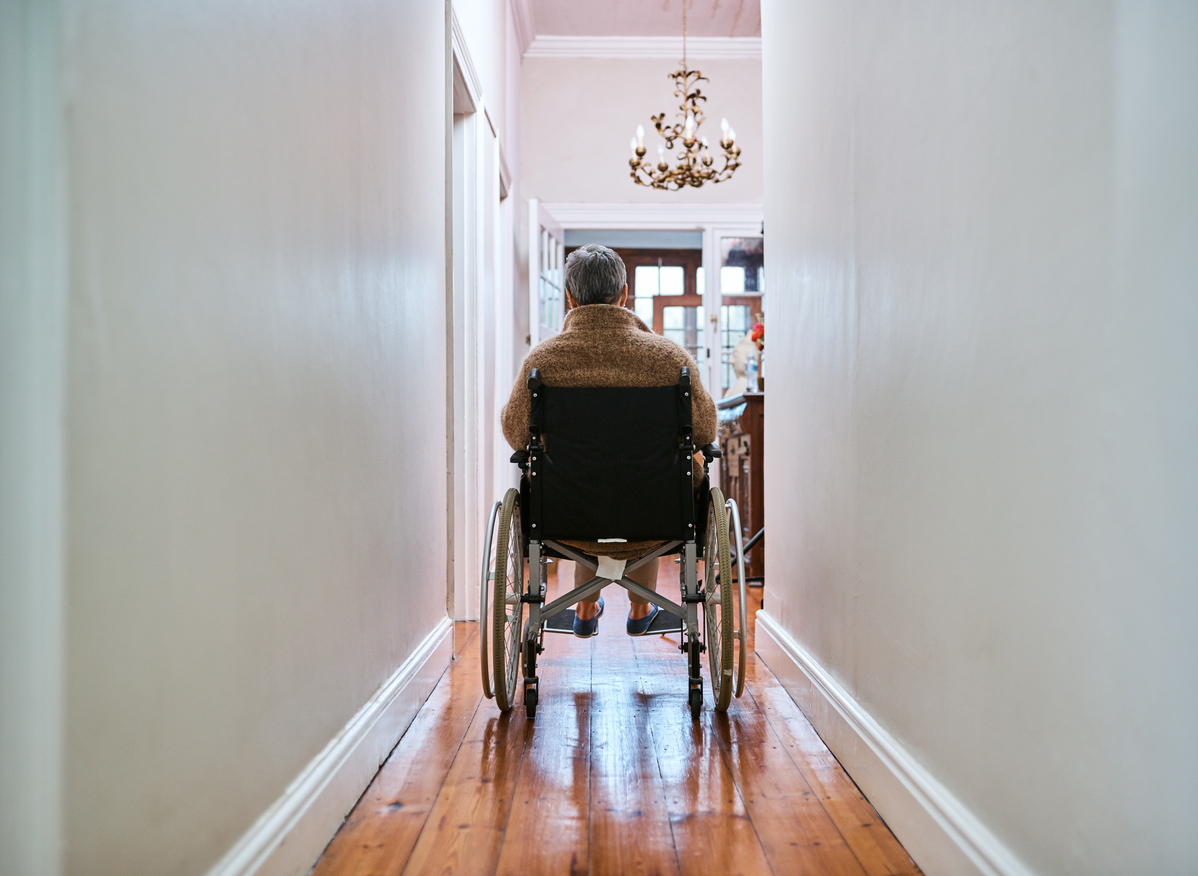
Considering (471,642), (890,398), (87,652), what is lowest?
(471,642)

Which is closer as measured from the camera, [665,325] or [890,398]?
[890,398]

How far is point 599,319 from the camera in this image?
218 cm

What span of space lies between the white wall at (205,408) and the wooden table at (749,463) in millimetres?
2573

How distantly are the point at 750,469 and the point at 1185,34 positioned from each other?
3.44 metres

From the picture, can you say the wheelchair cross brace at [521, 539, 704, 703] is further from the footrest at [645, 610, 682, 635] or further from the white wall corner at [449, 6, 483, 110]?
the white wall corner at [449, 6, 483, 110]

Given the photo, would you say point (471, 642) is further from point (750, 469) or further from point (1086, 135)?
point (1086, 135)

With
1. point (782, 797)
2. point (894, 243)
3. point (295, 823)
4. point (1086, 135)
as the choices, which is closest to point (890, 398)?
point (894, 243)

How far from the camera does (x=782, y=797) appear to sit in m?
1.58

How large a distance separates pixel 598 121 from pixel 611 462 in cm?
453

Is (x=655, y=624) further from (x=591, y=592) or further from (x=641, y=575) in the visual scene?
(x=591, y=592)

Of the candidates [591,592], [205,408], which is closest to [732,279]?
[591,592]

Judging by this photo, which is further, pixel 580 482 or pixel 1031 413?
pixel 580 482

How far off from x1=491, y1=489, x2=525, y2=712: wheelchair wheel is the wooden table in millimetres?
2062

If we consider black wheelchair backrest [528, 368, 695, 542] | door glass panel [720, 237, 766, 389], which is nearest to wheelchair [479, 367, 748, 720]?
black wheelchair backrest [528, 368, 695, 542]
